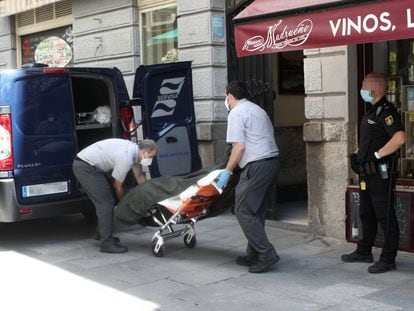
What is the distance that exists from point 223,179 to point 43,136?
245 centimetres

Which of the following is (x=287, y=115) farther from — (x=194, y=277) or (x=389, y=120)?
(x=194, y=277)

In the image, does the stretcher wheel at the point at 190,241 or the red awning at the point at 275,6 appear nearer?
the red awning at the point at 275,6

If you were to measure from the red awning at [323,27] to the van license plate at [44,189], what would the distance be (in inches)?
113

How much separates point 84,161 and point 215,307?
8.88 feet

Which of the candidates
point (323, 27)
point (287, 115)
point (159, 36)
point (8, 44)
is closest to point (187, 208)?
point (323, 27)

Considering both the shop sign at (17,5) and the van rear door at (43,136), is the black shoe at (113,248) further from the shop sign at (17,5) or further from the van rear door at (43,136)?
the shop sign at (17,5)

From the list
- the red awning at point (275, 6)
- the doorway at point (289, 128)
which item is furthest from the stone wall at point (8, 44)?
the red awning at point (275, 6)

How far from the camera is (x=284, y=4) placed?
5.76 m

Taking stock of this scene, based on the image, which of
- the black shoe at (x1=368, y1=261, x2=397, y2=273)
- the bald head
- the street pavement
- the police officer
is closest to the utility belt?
the police officer

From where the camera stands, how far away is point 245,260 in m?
6.51

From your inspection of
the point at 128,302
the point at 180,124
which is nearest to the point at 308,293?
the point at 128,302

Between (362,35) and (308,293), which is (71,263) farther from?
(362,35)

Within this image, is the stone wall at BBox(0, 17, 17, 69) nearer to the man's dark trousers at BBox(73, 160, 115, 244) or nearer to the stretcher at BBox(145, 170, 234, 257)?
the man's dark trousers at BBox(73, 160, 115, 244)

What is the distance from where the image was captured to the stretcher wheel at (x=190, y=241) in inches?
285
